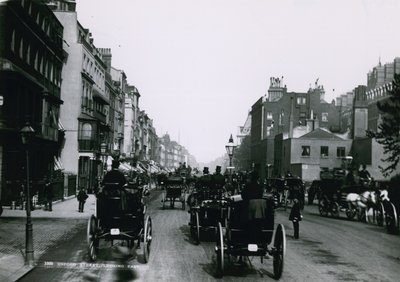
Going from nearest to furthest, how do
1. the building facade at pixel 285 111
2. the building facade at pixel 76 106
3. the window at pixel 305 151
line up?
the building facade at pixel 76 106 → the window at pixel 305 151 → the building facade at pixel 285 111

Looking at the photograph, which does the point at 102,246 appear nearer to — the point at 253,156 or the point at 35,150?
the point at 35,150

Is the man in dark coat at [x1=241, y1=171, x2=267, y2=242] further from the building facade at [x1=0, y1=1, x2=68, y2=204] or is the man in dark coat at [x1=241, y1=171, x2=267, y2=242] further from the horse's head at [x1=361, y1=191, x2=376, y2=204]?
the building facade at [x1=0, y1=1, x2=68, y2=204]

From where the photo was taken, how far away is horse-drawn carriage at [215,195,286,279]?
9.62 m

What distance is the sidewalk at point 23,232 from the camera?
10.3 metres

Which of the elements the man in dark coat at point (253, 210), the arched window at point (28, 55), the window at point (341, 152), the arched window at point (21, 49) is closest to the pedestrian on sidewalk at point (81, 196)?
the arched window at point (21, 49)

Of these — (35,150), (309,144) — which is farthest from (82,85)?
(309,144)

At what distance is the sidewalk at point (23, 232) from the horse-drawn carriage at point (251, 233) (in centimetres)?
414

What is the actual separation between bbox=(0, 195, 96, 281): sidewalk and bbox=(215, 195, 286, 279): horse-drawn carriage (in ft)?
13.6

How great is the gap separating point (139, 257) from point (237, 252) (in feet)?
9.44

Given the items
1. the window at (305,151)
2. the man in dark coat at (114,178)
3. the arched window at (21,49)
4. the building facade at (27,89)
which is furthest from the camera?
the window at (305,151)

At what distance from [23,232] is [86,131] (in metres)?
27.3

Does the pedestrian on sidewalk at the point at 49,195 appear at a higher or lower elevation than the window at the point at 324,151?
lower

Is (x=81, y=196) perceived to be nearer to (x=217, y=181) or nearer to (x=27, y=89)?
(x=27, y=89)

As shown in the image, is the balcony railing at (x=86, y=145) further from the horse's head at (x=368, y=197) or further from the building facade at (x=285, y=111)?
the building facade at (x=285, y=111)
